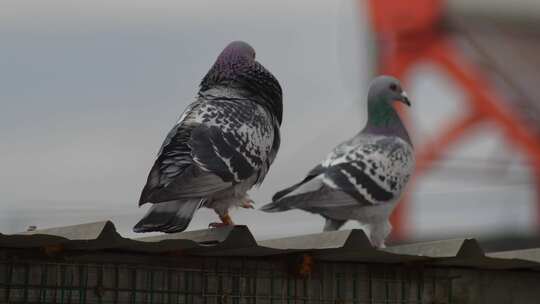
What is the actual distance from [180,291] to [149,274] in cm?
24

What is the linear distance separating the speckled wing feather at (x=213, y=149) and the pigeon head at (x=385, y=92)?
74.2 inches

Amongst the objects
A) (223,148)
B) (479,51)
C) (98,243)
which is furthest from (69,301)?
(479,51)

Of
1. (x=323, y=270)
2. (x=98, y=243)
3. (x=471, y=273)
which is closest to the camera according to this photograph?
(x=98, y=243)

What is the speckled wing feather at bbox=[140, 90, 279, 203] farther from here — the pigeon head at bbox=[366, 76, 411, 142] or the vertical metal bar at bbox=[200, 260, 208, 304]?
the pigeon head at bbox=[366, 76, 411, 142]

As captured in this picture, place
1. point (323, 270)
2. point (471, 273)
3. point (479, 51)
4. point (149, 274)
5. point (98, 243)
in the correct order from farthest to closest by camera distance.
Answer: point (479, 51), point (471, 273), point (323, 270), point (149, 274), point (98, 243)

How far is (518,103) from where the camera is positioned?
31469 mm

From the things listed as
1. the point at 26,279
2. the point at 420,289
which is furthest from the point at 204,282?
the point at 420,289

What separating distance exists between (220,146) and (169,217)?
79 cm

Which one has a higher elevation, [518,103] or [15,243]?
[518,103]

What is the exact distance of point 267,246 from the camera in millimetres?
10031

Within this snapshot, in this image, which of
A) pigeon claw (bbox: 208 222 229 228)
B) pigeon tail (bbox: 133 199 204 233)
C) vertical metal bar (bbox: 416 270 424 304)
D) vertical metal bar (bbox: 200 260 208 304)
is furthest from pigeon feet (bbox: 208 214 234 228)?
vertical metal bar (bbox: 416 270 424 304)

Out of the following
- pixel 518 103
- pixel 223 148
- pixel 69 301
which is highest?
pixel 518 103

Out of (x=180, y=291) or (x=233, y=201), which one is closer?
(x=180, y=291)

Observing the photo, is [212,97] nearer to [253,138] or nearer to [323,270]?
[253,138]
